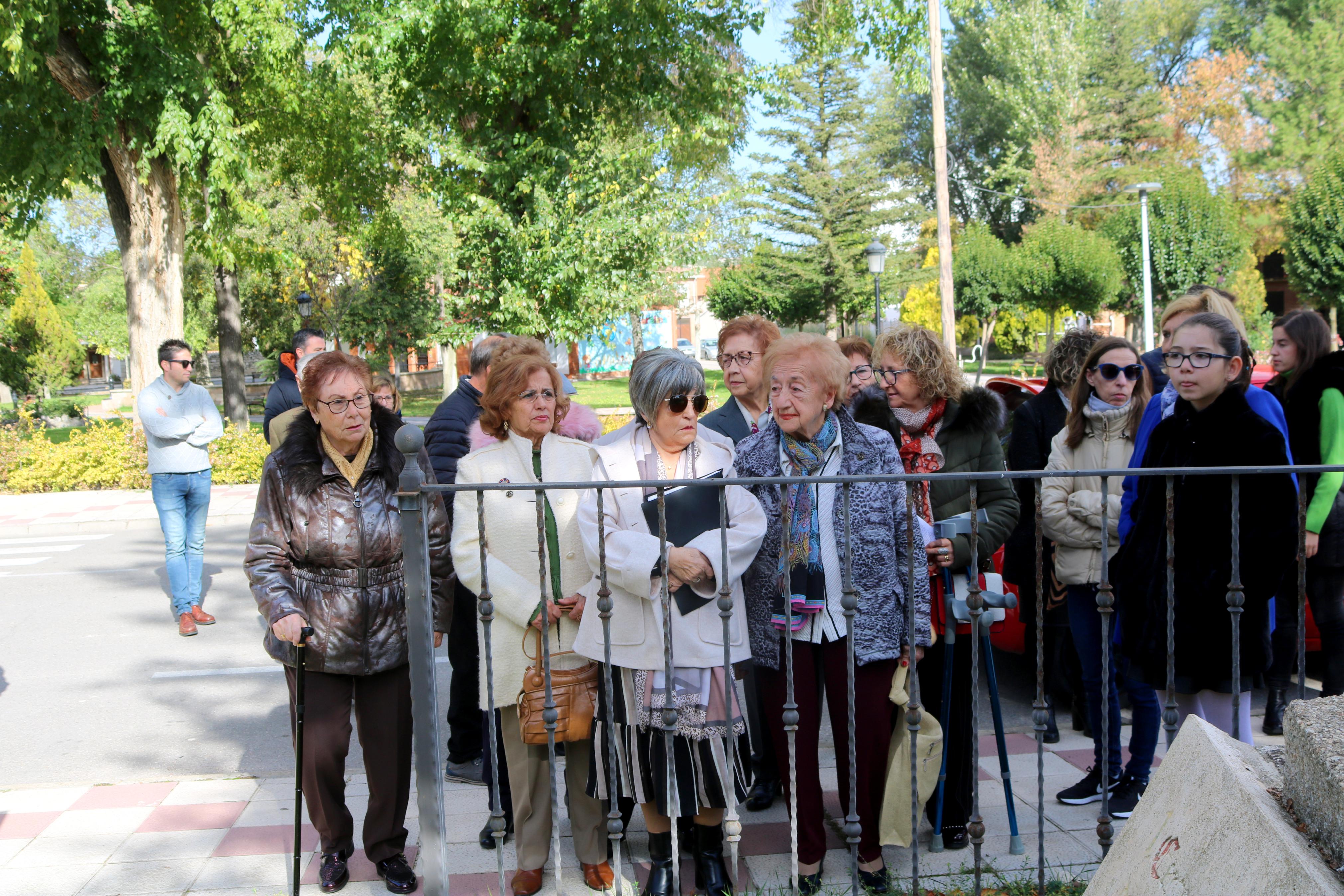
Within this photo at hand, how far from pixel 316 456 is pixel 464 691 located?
1592 millimetres

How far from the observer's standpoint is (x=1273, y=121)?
34.9 m

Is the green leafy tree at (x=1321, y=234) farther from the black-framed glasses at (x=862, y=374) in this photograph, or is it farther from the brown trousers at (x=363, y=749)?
the brown trousers at (x=363, y=749)

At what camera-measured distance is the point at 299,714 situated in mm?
3414

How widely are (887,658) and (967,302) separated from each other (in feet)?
116

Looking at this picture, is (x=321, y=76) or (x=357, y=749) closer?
(x=357, y=749)

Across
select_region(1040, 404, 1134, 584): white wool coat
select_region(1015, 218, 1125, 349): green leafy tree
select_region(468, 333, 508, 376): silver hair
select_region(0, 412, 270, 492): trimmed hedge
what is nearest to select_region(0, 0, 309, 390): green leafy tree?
select_region(0, 412, 270, 492): trimmed hedge

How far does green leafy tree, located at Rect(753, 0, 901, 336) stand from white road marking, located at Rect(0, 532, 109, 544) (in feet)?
114

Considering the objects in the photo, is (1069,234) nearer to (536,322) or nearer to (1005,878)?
(536,322)

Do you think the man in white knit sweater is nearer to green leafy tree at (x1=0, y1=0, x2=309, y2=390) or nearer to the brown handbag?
the brown handbag

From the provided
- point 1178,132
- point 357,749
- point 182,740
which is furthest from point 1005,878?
point 1178,132

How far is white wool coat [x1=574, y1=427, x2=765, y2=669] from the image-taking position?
307cm

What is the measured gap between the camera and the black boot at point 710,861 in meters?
3.28

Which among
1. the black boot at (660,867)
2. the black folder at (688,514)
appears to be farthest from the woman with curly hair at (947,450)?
the black boot at (660,867)

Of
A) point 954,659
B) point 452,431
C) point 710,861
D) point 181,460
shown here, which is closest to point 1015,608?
point 954,659
